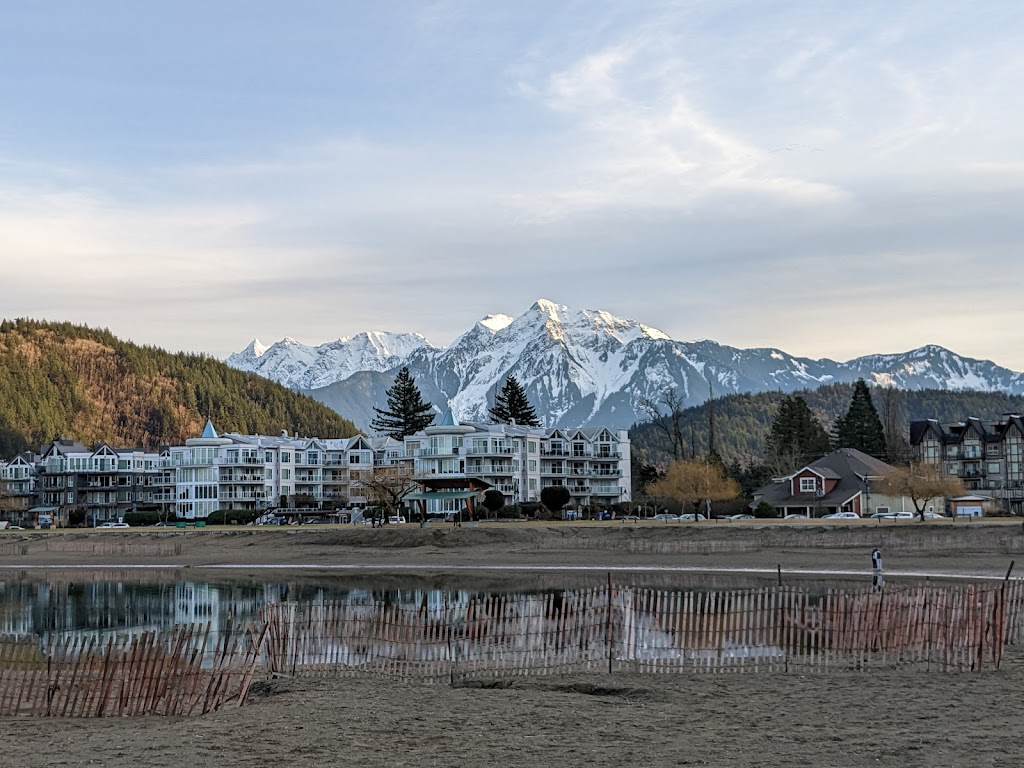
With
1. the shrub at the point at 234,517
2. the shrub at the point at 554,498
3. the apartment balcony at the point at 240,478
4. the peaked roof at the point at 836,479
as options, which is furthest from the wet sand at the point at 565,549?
the apartment balcony at the point at 240,478

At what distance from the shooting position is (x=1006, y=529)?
69.8m

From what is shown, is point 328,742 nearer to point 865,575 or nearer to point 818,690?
point 818,690

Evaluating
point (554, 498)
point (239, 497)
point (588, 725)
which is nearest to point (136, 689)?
point (588, 725)

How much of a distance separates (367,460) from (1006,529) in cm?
9199

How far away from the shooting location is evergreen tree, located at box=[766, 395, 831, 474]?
13875cm

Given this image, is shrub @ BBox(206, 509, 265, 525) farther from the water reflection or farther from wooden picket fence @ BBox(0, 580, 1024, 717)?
wooden picket fence @ BBox(0, 580, 1024, 717)

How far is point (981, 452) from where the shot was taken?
13875cm

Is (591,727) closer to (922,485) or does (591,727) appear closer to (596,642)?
(596,642)

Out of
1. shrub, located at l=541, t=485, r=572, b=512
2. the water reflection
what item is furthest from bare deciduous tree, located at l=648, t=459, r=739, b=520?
the water reflection

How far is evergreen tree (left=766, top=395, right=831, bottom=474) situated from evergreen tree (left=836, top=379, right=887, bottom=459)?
9.92ft

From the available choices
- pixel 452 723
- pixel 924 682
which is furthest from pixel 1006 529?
pixel 452 723

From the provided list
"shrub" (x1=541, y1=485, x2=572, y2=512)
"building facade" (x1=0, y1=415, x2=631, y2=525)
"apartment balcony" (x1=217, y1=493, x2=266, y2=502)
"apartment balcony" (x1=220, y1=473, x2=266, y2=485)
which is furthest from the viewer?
"apartment balcony" (x1=220, y1=473, x2=266, y2=485)

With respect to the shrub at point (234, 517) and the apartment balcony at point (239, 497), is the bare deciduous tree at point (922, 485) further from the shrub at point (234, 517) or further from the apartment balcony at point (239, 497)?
the apartment balcony at point (239, 497)

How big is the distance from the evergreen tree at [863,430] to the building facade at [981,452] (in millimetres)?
5292
